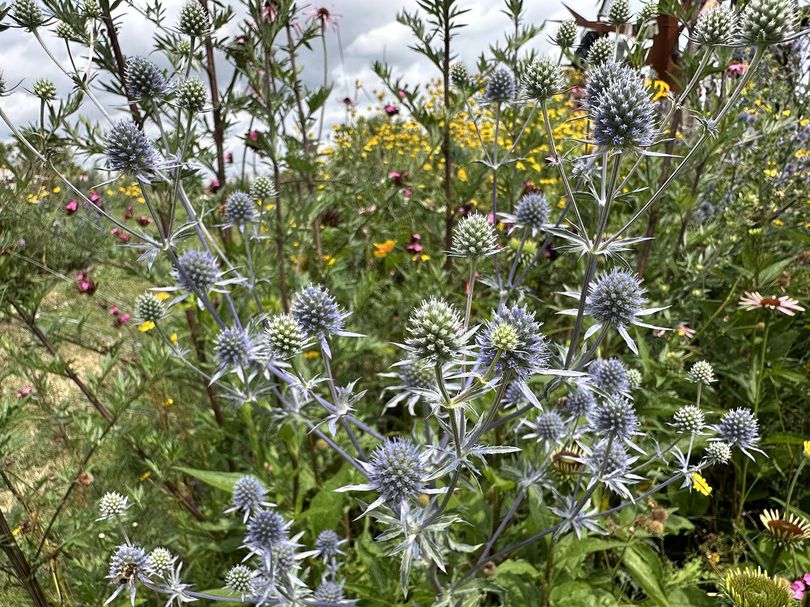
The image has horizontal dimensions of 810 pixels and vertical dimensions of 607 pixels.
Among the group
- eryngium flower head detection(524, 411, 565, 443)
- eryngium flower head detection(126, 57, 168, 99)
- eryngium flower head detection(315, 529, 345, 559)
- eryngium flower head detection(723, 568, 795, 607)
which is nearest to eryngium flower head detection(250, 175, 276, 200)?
eryngium flower head detection(126, 57, 168, 99)

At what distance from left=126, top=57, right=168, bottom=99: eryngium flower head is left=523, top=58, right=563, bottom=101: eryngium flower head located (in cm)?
157

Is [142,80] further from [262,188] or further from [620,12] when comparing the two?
[620,12]

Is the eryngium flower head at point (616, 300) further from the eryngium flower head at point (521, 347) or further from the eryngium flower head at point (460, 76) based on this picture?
the eryngium flower head at point (460, 76)

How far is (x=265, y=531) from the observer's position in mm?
2080

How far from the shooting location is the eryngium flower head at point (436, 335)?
4.58ft

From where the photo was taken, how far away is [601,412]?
82.8 inches

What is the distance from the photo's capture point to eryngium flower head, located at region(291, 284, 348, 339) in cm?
190

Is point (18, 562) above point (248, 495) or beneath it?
beneath

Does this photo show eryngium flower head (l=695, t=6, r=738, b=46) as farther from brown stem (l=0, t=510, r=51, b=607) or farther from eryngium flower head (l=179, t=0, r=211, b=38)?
brown stem (l=0, t=510, r=51, b=607)

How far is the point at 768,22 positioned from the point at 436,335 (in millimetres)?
1307

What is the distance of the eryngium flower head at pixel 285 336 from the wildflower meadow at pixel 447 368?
0.07 ft

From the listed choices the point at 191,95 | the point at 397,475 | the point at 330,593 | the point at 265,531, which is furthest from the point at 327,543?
the point at 191,95

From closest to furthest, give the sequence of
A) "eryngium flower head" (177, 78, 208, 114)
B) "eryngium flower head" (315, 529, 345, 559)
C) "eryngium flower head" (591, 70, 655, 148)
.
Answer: "eryngium flower head" (591, 70, 655, 148) < "eryngium flower head" (177, 78, 208, 114) < "eryngium flower head" (315, 529, 345, 559)

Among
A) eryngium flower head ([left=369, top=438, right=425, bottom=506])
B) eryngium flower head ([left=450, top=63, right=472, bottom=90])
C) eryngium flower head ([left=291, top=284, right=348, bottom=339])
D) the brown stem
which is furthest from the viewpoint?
eryngium flower head ([left=450, top=63, right=472, bottom=90])
